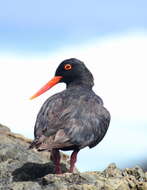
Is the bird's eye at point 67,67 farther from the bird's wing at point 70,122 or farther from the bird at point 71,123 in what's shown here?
the bird's wing at point 70,122

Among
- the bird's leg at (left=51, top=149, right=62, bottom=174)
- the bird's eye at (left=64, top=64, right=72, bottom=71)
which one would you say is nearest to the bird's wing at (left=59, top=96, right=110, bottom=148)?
the bird's leg at (left=51, top=149, right=62, bottom=174)

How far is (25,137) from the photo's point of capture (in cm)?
1702

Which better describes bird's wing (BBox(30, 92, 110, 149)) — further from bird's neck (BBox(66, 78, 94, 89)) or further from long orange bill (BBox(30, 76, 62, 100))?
long orange bill (BBox(30, 76, 62, 100))

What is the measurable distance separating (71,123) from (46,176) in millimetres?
2398

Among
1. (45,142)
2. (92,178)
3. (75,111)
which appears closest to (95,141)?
(75,111)

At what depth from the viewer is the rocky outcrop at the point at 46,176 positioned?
9.91 metres

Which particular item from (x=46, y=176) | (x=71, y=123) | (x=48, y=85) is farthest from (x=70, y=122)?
(x=48, y=85)

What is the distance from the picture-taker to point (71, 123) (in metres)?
12.1

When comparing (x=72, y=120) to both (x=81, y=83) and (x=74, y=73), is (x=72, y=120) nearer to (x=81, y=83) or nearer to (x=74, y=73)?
(x=81, y=83)

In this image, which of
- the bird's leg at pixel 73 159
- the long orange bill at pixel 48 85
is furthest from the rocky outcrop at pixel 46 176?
the long orange bill at pixel 48 85

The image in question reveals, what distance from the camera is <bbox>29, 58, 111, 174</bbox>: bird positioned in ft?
38.5

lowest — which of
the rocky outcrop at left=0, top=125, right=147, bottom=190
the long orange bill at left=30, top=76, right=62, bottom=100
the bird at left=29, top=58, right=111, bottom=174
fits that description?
the rocky outcrop at left=0, top=125, right=147, bottom=190

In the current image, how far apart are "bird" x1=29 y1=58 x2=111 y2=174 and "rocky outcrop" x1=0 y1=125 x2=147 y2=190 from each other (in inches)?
25.7

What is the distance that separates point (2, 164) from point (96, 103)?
280 cm
